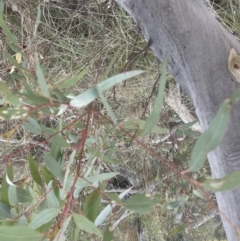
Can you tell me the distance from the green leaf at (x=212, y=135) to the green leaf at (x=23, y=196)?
0.28 meters

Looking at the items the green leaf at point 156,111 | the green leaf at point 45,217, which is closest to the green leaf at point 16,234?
the green leaf at point 45,217

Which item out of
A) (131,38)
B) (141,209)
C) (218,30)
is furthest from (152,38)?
(131,38)

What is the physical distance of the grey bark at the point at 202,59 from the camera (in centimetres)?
49

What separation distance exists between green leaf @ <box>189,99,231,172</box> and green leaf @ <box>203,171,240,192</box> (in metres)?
0.02

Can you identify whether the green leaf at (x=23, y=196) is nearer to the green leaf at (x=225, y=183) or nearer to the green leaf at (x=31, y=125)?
the green leaf at (x=31, y=125)

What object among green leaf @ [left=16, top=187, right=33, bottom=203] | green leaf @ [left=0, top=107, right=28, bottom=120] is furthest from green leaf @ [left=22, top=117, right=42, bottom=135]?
green leaf @ [left=0, top=107, right=28, bottom=120]

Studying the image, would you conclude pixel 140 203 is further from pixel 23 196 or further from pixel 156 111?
pixel 23 196

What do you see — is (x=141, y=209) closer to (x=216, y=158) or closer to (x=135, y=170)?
(x=216, y=158)

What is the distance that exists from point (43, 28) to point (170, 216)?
0.84 m

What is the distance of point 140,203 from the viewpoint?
0.39 m

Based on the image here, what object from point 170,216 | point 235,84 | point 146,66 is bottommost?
point 170,216

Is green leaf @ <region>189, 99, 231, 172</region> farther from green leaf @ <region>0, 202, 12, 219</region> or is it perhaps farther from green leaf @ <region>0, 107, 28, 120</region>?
green leaf @ <region>0, 202, 12, 219</region>

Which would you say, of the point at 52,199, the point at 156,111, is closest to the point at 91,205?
the point at 52,199

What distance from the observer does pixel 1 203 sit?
52cm
